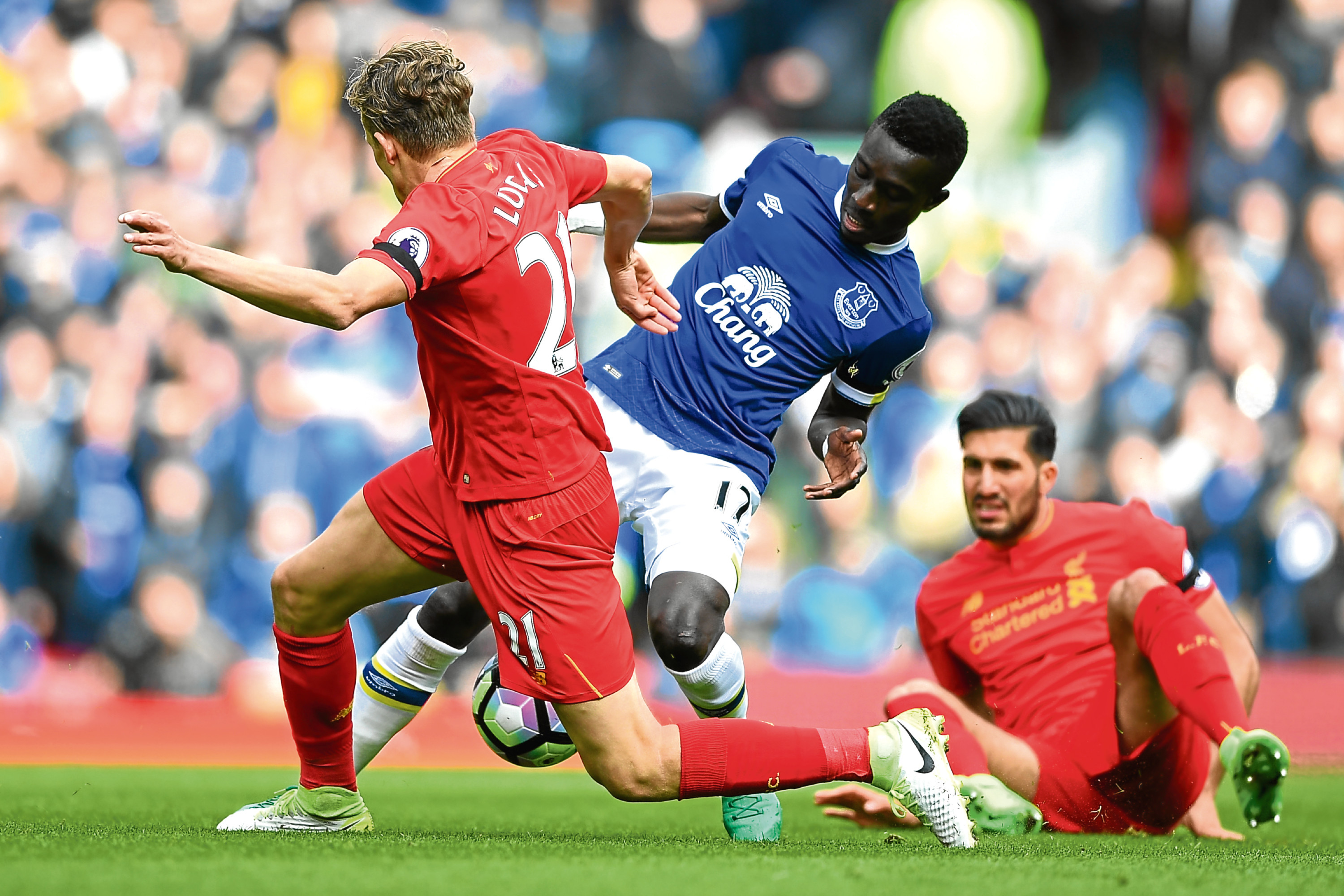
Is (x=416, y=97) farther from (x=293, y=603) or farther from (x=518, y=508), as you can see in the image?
(x=293, y=603)

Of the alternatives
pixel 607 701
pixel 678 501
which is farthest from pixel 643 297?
pixel 607 701

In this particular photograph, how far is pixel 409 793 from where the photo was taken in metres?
5.50

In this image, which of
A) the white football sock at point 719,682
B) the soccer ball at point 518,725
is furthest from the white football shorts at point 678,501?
the soccer ball at point 518,725

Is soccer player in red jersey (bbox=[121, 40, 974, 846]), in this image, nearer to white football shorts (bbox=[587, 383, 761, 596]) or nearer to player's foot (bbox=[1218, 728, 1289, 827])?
white football shorts (bbox=[587, 383, 761, 596])

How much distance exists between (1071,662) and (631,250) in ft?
6.53

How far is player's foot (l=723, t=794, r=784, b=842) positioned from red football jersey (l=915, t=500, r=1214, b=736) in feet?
3.48

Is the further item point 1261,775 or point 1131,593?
point 1131,593

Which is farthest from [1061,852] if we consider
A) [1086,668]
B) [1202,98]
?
[1202,98]

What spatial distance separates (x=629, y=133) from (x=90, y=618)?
4.37m

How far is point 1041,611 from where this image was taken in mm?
4648

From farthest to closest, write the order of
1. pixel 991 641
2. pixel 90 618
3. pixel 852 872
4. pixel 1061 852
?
pixel 90 618 → pixel 991 641 → pixel 1061 852 → pixel 852 872

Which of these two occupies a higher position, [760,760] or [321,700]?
[321,700]

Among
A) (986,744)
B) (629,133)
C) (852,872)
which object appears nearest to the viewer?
(852,872)

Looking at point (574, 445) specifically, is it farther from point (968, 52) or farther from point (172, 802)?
point (968, 52)
